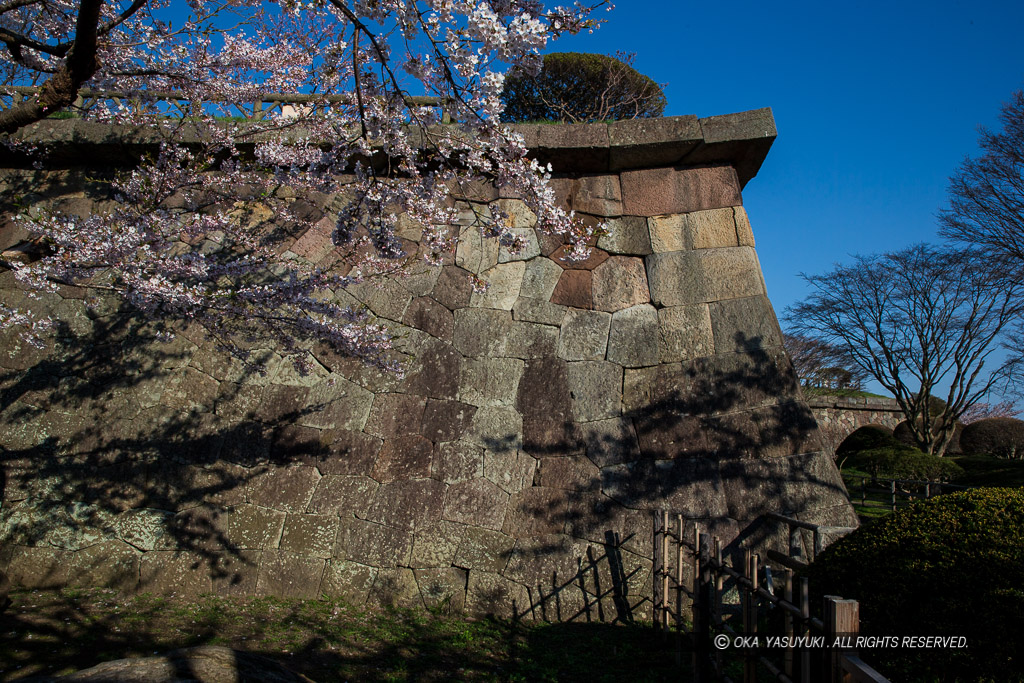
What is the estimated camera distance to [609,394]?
4523 mm

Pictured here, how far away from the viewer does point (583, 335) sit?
4.73m

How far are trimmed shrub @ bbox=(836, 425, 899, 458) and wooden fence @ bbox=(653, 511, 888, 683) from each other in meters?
14.1

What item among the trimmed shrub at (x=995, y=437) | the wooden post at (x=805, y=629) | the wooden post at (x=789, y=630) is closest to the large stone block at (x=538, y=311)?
the wooden post at (x=789, y=630)

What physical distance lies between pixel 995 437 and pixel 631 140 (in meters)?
16.0

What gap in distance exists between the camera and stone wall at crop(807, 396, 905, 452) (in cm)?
1669

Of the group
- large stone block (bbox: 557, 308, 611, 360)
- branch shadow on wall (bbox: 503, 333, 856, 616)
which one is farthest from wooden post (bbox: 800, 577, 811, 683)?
large stone block (bbox: 557, 308, 611, 360)

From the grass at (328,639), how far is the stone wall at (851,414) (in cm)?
1511

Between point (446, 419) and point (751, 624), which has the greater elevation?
point (446, 419)

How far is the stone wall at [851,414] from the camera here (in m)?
16.7

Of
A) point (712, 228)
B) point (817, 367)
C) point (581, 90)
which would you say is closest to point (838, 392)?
point (817, 367)

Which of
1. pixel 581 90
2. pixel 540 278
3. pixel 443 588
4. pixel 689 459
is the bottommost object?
pixel 443 588

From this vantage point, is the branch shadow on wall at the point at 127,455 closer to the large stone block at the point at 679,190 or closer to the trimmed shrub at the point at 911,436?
the large stone block at the point at 679,190

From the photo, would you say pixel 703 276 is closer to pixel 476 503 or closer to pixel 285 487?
pixel 476 503

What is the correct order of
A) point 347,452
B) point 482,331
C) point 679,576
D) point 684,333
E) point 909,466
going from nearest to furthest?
point 679,576
point 347,452
point 684,333
point 482,331
point 909,466
